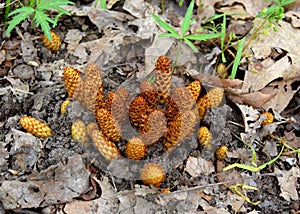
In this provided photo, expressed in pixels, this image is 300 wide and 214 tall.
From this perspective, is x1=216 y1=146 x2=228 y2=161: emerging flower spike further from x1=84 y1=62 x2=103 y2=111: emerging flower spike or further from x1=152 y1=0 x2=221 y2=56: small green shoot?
x1=84 y1=62 x2=103 y2=111: emerging flower spike

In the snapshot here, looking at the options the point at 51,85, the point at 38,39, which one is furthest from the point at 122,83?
the point at 38,39

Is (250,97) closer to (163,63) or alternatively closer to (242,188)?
(242,188)

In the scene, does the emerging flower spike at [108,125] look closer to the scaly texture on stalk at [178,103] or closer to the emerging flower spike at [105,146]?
the emerging flower spike at [105,146]

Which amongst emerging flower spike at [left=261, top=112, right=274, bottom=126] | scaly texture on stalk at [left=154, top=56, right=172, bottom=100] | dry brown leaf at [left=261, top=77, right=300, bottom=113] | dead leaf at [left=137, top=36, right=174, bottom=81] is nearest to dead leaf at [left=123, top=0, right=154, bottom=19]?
dead leaf at [left=137, top=36, right=174, bottom=81]

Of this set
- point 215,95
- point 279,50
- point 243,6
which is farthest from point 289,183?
point 243,6

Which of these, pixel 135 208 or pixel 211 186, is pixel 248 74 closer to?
pixel 211 186
